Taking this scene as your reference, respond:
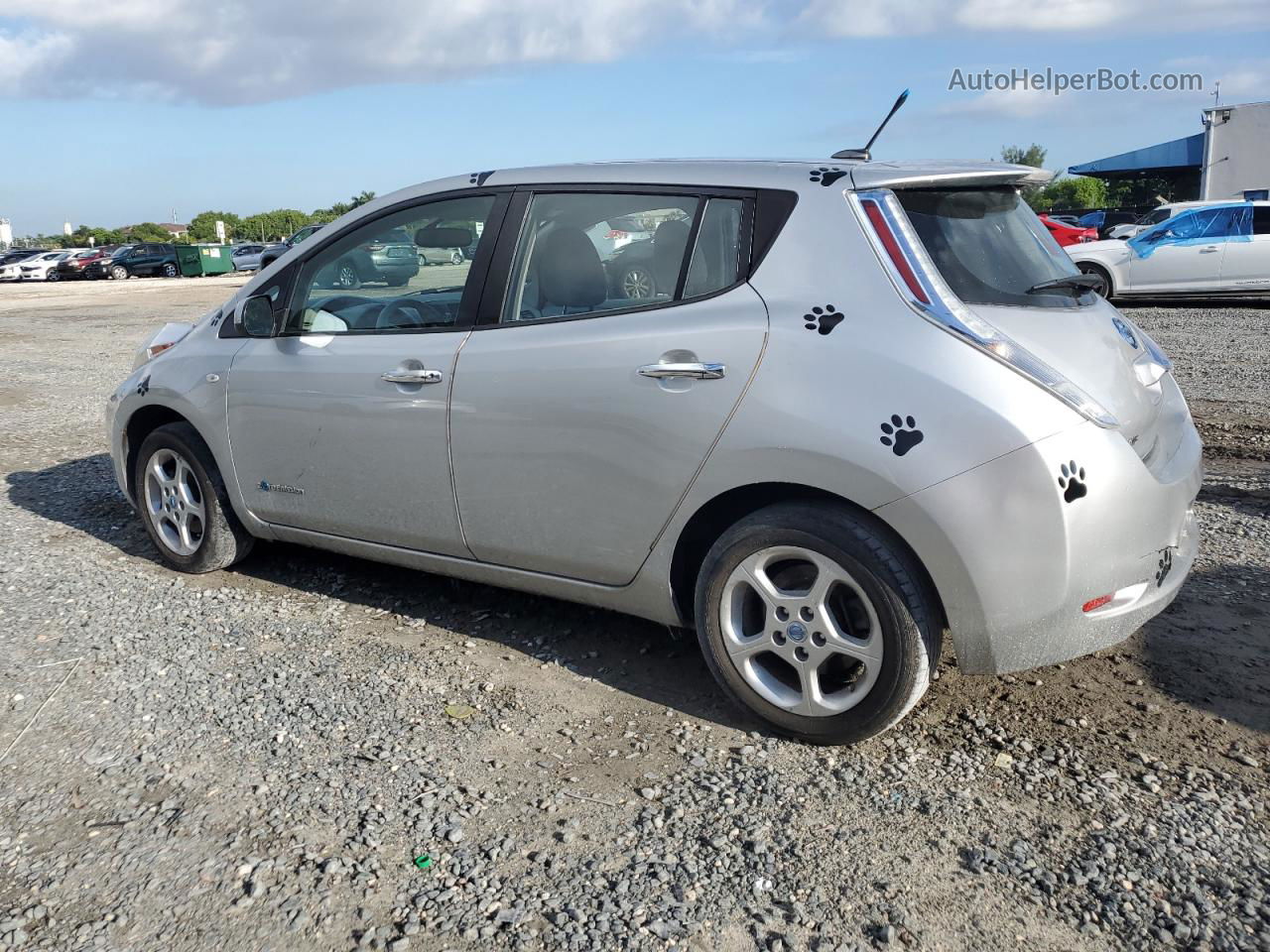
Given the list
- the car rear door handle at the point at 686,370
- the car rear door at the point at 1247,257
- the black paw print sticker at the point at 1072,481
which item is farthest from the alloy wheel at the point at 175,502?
the car rear door at the point at 1247,257

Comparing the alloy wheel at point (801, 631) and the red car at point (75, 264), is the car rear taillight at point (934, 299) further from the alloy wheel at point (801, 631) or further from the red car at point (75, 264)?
the red car at point (75, 264)

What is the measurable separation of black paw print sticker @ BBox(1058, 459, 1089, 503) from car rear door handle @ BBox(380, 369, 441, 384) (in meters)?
2.18

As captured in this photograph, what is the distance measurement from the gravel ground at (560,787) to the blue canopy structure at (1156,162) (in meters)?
46.0

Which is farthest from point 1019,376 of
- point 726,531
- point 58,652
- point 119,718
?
point 58,652

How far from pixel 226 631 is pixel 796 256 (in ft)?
9.03

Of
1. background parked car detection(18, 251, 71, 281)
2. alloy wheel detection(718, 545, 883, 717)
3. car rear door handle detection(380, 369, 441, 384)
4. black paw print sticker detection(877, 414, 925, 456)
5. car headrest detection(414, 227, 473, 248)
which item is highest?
car headrest detection(414, 227, 473, 248)

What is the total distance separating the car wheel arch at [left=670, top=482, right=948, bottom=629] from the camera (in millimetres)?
3354

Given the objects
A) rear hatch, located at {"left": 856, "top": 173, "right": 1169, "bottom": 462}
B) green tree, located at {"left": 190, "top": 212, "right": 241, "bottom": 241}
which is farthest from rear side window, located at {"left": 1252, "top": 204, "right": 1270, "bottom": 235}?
green tree, located at {"left": 190, "top": 212, "right": 241, "bottom": 241}

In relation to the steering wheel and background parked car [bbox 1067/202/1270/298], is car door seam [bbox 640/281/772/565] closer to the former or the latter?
the steering wheel

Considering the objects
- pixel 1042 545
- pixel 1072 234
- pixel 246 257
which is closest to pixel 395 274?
pixel 1042 545

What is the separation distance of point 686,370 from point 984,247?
99 centimetres

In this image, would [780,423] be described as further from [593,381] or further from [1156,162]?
[1156,162]

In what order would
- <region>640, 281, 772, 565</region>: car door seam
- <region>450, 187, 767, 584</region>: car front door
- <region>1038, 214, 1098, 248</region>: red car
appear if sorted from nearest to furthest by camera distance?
<region>640, 281, 772, 565</region>: car door seam → <region>450, 187, 767, 584</region>: car front door → <region>1038, 214, 1098, 248</region>: red car

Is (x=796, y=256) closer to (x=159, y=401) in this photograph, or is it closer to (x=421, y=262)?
(x=421, y=262)
